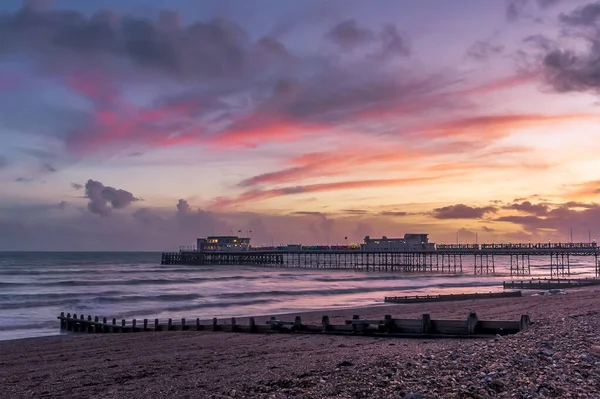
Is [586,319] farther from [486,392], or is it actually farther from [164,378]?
[164,378]

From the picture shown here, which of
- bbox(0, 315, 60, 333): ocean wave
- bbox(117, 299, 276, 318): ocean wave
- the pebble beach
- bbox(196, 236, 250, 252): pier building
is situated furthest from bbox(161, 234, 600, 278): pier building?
the pebble beach

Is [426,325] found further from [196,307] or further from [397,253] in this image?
[397,253]

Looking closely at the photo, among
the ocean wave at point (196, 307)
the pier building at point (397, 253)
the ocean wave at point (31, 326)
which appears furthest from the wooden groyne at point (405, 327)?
the pier building at point (397, 253)

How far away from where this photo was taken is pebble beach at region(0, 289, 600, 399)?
8219mm

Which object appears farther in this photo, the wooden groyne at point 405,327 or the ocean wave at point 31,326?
the ocean wave at point 31,326

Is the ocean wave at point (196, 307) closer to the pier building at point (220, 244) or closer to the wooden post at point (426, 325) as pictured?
the wooden post at point (426, 325)

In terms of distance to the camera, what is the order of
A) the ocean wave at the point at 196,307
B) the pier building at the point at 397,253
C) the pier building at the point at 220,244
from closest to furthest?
the ocean wave at the point at 196,307 → the pier building at the point at 397,253 → the pier building at the point at 220,244

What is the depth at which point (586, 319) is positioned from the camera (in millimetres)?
16312

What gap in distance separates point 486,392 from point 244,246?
144883mm

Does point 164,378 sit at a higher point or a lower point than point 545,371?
lower

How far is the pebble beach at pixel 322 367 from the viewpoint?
324 inches

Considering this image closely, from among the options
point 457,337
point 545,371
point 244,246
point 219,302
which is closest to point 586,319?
point 457,337

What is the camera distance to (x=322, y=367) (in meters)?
10.9

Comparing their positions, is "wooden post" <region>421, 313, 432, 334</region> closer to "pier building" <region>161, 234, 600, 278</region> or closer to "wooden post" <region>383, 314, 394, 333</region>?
"wooden post" <region>383, 314, 394, 333</region>
